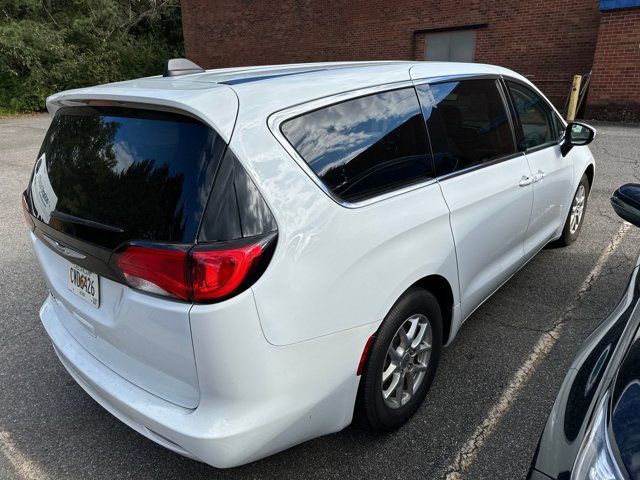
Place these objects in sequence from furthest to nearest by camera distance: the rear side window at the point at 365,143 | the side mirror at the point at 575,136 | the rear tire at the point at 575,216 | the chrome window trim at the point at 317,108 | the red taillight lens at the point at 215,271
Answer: the rear tire at the point at 575,216, the side mirror at the point at 575,136, the rear side window at the point at 365,143, the chrome window trim at the point at 317,108, the red taillight lens at the point at 215,271

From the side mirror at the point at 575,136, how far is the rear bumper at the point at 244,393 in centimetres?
266

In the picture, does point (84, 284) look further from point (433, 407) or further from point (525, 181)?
point (525, 181)

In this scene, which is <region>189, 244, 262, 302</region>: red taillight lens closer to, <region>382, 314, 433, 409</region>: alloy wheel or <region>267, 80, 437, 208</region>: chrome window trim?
<region>267, 80, 437, 208</region>: chrome window trim

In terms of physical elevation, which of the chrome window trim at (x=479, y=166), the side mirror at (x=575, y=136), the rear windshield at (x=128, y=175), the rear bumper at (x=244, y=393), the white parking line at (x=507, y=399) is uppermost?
the rear windshield at (x=128, y=175)

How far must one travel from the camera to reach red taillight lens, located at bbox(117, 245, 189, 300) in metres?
1.68

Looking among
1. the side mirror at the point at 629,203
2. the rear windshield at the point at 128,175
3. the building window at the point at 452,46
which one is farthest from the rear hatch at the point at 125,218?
the building window at the point at 452,46

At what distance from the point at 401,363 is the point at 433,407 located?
45 centimetres

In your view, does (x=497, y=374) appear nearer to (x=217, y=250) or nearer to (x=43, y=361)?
(x=217, y=250)

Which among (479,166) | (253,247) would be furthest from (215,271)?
(479,166)

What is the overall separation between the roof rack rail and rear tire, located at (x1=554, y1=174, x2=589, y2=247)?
334cm

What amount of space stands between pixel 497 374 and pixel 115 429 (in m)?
2.12

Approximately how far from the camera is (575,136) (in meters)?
3.93

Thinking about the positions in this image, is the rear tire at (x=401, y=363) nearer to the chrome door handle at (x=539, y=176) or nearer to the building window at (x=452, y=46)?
the chrome door handle at (x=539, y=176)

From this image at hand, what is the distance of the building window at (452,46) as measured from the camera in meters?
14.9
